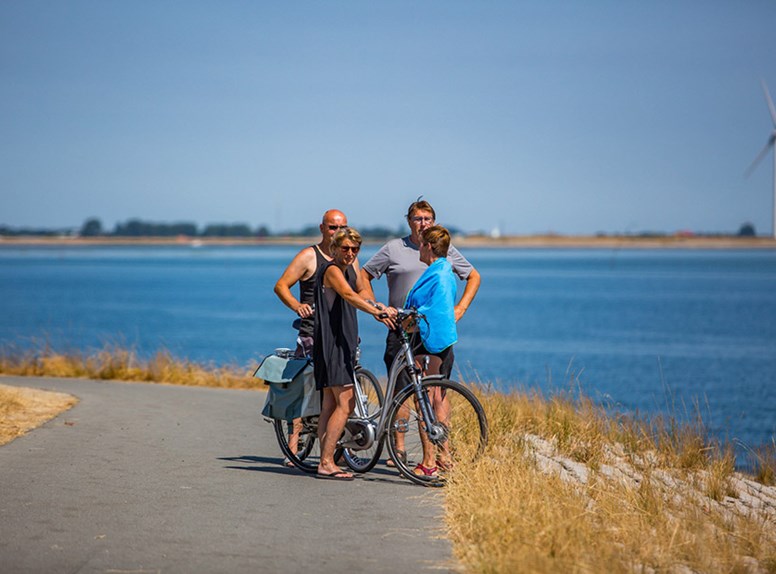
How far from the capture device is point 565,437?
38.9 ft

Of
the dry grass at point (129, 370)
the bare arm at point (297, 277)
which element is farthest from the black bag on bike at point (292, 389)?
the dry grass at point (129, 370)

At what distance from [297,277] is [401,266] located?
2.84ft

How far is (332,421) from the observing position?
8.83m

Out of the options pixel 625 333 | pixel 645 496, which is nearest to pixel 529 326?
pixel 625 333

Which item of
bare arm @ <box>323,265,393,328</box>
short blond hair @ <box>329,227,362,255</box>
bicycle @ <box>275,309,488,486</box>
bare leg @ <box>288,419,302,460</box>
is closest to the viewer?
bare arm @ <box>323,265,393,328</box>

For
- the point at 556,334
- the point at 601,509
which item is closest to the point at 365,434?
the point at 601,509

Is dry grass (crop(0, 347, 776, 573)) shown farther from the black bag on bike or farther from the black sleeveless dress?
the black bag on bike

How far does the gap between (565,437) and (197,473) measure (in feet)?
14.5

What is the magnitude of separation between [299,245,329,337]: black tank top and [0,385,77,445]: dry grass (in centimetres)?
321

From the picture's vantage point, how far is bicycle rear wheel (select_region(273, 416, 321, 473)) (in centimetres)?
931

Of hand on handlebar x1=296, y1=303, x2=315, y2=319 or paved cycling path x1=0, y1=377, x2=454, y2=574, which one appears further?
hand on handlebar x1=296, y1=303, x2=315, y2=319

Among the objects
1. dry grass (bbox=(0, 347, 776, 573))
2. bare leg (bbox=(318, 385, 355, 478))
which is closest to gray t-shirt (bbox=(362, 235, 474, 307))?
bare leg (bbox=(318, 385, 355, 478))

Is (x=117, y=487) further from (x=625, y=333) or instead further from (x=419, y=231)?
(x=625, y=333)

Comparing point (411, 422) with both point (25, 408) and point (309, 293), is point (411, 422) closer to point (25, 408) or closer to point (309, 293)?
point (309, 293)
